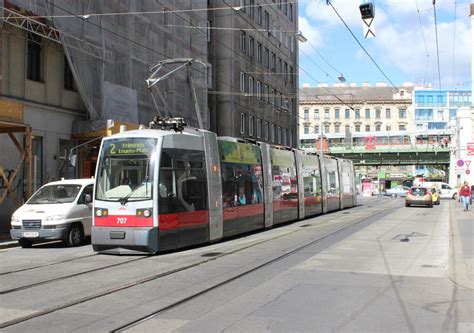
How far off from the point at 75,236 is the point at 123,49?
12492 millimetres

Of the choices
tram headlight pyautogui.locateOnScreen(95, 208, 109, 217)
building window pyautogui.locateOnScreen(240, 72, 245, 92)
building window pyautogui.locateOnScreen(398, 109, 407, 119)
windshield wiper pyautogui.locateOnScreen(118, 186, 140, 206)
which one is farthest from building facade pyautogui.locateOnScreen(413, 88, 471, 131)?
tram headlight pyautogui.locateOnScreen(95, 208, 109, 217)

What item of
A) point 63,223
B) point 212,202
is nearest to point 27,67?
point 63,223

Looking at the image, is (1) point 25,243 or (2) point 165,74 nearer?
(1) point 25,243

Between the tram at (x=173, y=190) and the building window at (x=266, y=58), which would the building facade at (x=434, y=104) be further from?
the tram at (x=173, y=190)

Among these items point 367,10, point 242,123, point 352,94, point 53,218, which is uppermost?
point 352,94

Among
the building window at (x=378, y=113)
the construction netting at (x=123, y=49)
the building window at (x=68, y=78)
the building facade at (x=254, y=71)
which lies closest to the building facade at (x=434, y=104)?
the building window at (x=378, y=113)

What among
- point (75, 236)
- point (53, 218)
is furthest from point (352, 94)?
point (53, 218)

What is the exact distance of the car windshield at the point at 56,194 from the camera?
15422 millimetres

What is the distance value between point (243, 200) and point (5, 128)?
8.61m

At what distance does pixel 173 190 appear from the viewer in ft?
41.9

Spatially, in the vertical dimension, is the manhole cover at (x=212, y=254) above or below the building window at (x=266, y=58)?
below

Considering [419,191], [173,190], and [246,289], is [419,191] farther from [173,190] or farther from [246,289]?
[246,289]

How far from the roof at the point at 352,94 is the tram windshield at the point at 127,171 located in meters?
111

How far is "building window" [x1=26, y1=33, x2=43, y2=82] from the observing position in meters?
21.5
